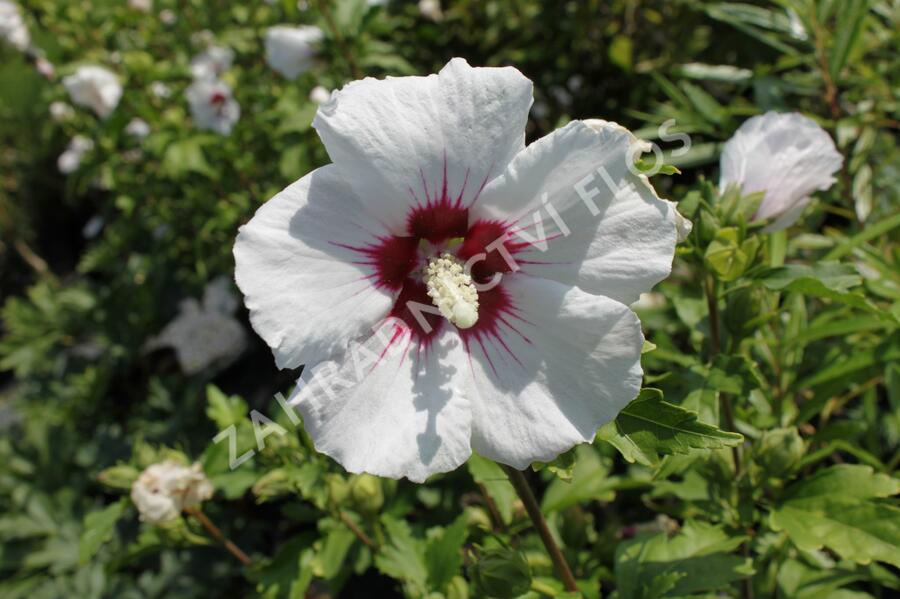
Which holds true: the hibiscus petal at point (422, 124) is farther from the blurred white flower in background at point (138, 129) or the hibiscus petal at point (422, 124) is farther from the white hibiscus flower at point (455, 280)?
the blurred white flower in background at point (138, 129)

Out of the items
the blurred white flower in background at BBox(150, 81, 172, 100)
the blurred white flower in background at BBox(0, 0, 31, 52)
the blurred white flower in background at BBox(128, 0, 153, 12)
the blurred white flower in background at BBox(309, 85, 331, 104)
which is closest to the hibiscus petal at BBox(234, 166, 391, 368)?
the blurred white flower in background at BBox(309, 85, 331, 104)

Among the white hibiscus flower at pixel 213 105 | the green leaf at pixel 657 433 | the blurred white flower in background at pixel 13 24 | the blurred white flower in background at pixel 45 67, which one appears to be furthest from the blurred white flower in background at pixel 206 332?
the green leaf at pixel 657 433

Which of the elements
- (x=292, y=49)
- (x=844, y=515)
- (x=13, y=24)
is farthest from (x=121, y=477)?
(x=13, y=24)

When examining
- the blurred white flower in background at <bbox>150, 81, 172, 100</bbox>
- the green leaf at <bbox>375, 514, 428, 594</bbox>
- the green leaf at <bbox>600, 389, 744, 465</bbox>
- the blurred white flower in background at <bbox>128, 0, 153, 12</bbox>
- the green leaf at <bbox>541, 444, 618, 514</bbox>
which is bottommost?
the green leaf at <bbox>541, 444, 618, 514</bbox>

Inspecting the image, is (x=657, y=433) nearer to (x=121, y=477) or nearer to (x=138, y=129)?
(x=121, y=477)

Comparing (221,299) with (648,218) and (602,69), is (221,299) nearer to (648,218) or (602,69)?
(602,69)

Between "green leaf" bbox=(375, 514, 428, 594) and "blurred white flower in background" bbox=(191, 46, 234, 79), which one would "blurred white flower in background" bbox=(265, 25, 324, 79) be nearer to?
"blurred white flower in background" bbox=(191, 46, 234, 79)

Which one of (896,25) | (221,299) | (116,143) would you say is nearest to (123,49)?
(116,143)
